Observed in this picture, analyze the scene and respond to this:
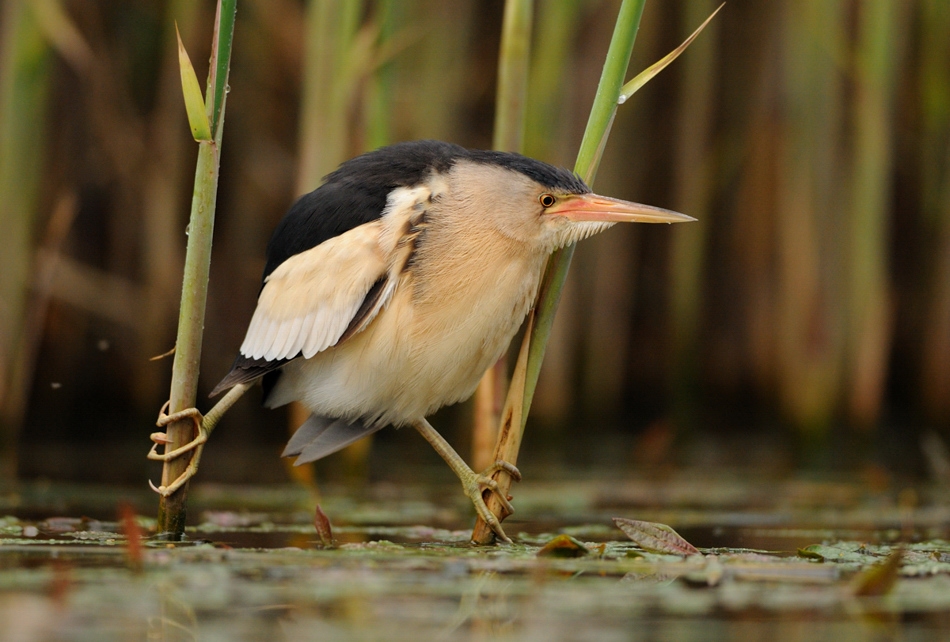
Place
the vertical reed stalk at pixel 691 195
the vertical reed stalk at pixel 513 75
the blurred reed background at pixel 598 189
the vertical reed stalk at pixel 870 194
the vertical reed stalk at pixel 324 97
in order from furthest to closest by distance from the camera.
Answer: the vertical reed stalk at pixel 691 195
the vertical reed stalk at pixel 870 194
the blurred reed background at pixel 598 189
the vertical reed stalk at pixel 324 97
the vertical reed stalk at pixel 513 75

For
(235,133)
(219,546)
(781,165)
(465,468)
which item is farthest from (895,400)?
(219,546)

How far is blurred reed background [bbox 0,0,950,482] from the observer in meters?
5.98

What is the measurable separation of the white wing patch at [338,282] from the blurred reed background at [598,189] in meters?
2.03

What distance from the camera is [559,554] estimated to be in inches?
112

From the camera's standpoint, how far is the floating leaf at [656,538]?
9.55ft

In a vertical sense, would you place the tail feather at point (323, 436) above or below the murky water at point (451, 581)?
above

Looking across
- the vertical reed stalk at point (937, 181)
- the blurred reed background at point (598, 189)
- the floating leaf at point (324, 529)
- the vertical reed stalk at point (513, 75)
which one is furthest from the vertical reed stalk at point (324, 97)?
the vertical reed stalk at point (937, 181)

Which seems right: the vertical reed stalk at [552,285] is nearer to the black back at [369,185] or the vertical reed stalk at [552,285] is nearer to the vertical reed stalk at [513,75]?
the black back at [369,185]

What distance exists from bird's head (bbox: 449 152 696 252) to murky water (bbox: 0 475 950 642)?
772mm

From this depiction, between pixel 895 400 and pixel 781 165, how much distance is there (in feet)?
7.74

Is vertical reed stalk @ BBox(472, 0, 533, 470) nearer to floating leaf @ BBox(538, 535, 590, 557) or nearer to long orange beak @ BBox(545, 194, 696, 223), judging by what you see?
long orange beak @ BBox(545, 194, 696, 223)

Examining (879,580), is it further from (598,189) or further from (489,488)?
(598,189)

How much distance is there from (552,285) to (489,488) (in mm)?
538

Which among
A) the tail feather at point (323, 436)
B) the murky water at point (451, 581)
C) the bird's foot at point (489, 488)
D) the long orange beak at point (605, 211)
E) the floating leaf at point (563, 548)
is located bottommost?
the murky water at point (451, 581)
